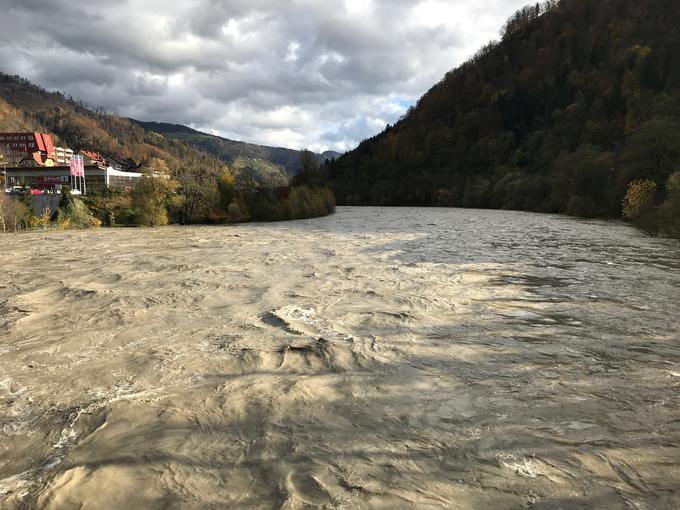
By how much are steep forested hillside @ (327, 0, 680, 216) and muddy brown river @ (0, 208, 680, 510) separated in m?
42.0

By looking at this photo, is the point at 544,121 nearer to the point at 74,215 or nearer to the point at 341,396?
the point at 74,215

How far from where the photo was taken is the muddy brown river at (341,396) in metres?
3.99

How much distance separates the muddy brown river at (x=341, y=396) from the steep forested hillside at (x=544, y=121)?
4202cm

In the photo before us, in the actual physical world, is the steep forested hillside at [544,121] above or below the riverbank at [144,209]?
above

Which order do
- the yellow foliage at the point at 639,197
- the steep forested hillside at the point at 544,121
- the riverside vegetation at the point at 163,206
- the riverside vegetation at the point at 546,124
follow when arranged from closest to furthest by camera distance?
the yellow foliage at the point at 639,197
the riverside vegetation at the point at 163,206
the riverside vegetation at the point at 546,124
the steep forested hillside at the point at 544,121

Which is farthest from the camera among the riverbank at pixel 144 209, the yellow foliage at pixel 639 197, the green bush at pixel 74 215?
the green bush at pixel 74 215

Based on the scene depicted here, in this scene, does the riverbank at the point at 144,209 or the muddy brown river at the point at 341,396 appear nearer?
the muddy brown river at the point at 341,396

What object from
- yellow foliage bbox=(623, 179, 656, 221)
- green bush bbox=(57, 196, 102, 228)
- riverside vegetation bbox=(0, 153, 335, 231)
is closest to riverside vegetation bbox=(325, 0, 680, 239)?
yellow foliage bbox=(623, 179, 656, 221)

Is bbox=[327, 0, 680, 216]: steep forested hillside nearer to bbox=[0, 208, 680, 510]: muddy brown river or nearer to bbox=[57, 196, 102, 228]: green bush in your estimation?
bbox=[0, 208, 680, 510]: muddy brown river

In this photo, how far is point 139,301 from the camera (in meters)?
10.8

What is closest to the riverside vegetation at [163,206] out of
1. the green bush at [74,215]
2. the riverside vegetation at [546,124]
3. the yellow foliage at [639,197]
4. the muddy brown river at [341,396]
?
the green bush at [74,215]

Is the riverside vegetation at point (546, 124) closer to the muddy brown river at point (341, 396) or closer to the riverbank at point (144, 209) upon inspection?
the riverbank at point (144, 209)

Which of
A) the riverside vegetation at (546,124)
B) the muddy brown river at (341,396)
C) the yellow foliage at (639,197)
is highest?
the riverside vegetation at (546,124)

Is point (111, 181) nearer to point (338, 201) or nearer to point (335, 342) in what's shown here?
point (338, 201)
